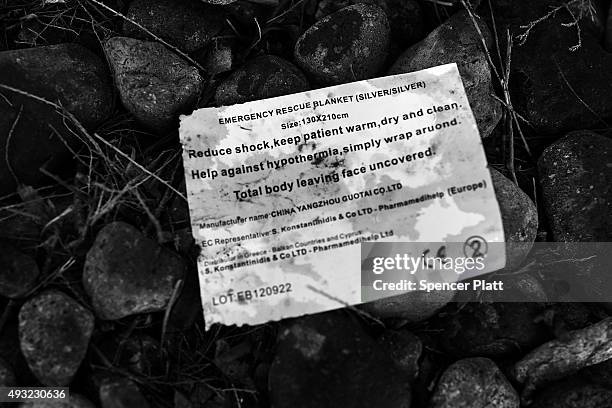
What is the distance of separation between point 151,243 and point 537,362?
1.11 metres

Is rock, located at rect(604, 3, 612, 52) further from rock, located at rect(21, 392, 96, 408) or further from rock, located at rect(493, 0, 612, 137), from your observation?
rock, located at rect(21, 392, 96, 408)

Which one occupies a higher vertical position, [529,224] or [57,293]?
[529,224]

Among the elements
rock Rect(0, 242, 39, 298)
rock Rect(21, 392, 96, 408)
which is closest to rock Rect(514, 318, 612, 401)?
rock Rect(21, 392, 96, 408)

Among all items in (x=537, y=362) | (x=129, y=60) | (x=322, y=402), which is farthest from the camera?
(x=129, y=60)

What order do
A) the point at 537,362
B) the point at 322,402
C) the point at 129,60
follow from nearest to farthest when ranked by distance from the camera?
the point at 322,402
the point at 537,362
the point at 129,60

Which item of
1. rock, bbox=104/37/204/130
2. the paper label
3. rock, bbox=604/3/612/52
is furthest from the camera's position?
rock, bbox=604/3/612/52

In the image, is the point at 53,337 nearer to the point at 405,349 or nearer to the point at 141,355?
the point at 141,355

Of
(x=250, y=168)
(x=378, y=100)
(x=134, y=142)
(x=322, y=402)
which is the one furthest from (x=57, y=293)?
(x=378, y=100)

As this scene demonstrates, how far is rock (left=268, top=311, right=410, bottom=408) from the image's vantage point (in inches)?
51.4

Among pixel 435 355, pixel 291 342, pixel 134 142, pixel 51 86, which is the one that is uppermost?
pixel 51 86

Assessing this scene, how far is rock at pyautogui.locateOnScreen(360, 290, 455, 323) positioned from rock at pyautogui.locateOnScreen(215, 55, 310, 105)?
68 cm

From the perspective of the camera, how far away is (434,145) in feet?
4.96

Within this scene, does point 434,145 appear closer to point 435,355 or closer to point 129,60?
point 435,355

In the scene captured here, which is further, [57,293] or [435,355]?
[435,355]
